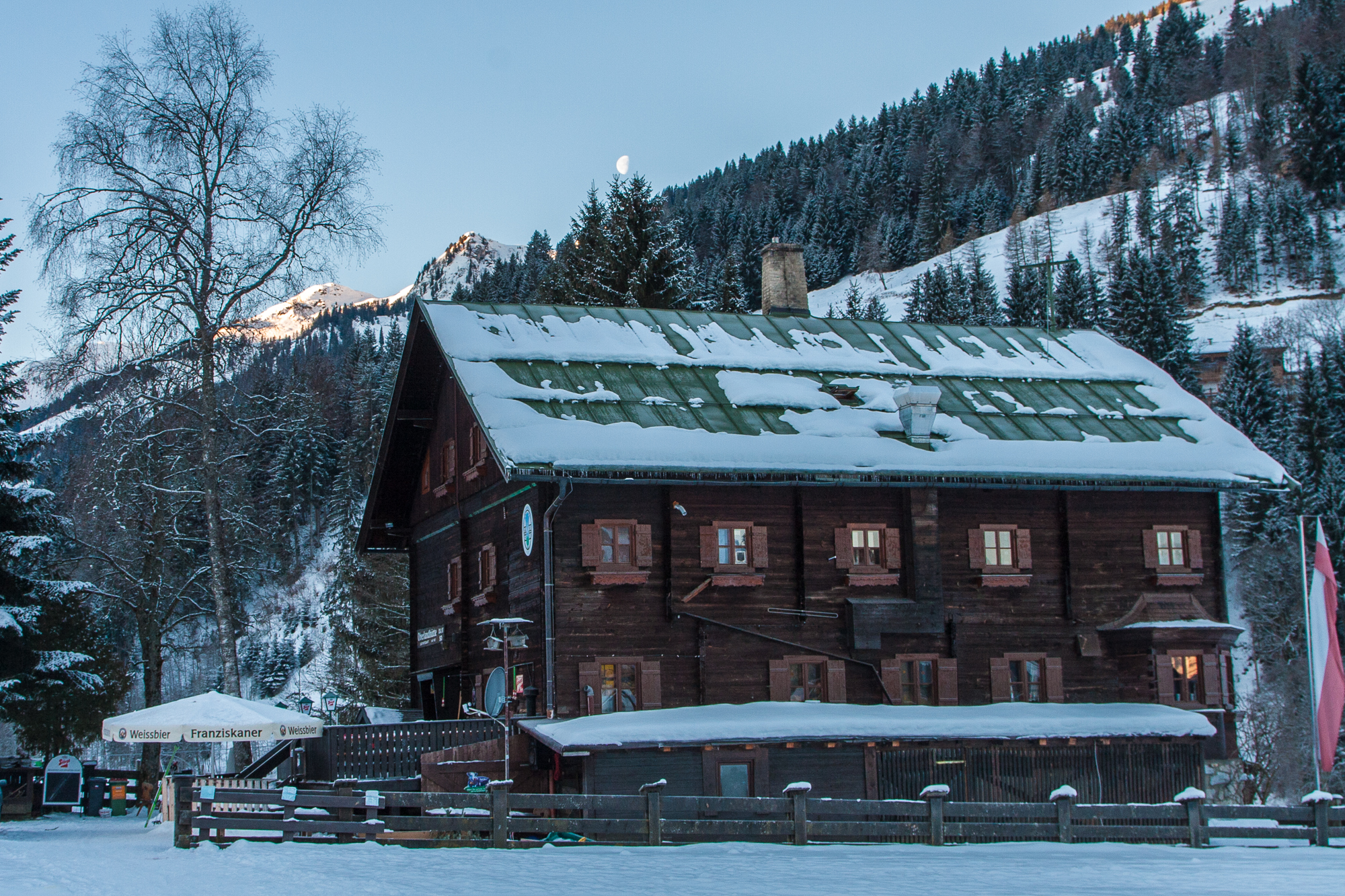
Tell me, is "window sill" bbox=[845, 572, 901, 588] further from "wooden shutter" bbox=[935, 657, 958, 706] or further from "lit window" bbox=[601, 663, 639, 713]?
"lit window" bbox=[601, 663, 639, 713]

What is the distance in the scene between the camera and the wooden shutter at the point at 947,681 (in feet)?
80.3

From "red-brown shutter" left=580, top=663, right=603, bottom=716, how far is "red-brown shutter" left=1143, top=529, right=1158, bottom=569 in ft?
37.1

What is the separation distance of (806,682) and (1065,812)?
6391 millimetres

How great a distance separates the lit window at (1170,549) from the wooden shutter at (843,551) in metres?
6.62

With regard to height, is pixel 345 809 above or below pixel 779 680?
below

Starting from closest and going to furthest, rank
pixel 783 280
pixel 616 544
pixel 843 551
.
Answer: pixel 616 544, pixel 843 551, pixel 783 280

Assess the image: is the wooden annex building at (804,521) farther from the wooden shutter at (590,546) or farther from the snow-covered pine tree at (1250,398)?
the snow-covered pine tree at (1250,398)

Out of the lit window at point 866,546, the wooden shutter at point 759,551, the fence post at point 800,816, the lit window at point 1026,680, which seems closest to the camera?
the fence post at point 800,816

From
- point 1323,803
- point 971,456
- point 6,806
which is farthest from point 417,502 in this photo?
point 1323,803

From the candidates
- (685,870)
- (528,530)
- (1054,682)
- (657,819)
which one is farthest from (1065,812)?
(528,530)

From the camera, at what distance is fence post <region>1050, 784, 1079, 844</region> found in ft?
60.6

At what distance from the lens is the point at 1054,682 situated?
25.2 metres

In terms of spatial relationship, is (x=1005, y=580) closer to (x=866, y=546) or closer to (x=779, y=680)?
(x=866, y=546)

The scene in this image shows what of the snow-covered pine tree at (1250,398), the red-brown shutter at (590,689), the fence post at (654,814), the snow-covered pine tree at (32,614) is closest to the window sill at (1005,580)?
the red-brown shutter at (590,689)
